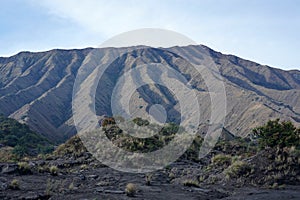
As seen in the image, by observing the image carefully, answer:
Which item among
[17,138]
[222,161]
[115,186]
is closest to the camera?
[115,186]

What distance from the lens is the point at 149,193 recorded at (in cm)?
1477

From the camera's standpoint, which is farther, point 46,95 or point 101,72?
point 101,72

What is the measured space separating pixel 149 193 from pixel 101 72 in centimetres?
18683

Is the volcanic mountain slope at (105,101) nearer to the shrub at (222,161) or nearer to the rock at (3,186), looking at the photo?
the shrub at (222,161)

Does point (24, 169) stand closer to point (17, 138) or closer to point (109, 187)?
point (109, 187)

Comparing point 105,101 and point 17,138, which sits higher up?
point 105,101

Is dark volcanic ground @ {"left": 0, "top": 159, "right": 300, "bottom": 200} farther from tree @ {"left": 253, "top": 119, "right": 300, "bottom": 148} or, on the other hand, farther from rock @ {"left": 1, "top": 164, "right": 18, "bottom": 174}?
tree @ {"left": 253, "top": 119, "right": 300, "bottom": 148}

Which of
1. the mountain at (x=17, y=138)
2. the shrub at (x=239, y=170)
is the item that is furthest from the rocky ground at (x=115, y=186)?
the mountain at (x=17, y=138)

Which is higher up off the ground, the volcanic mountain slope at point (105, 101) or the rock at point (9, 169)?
the volcanic mountain slope at point (105, 101)

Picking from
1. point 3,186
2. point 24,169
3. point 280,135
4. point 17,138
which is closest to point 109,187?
point 3,186

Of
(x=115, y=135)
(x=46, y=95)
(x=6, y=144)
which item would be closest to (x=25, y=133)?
(x=6, y=144)

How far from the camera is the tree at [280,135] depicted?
79.0 feet

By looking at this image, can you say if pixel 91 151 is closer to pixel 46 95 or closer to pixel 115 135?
pixel 115 135

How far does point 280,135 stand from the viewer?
24.8m
